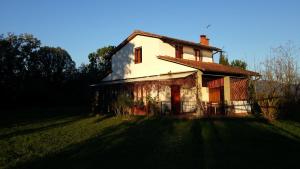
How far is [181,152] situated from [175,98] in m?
14.9

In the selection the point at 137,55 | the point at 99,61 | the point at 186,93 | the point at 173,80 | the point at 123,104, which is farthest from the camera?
the point at 99,61

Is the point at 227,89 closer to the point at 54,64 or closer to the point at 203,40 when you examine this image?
the point at 203,40

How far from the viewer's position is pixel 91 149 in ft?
30.4

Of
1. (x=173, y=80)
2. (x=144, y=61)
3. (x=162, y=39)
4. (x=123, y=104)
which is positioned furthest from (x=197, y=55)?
(x=123, y=104)

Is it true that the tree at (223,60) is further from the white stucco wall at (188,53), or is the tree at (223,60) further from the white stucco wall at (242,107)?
the white stucco wall at (242,107)

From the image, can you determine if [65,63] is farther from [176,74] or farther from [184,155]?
[184,155]

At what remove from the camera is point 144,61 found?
25.2 metres

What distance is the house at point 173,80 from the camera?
20938mm

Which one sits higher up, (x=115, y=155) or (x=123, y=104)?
(x=123, y=104)

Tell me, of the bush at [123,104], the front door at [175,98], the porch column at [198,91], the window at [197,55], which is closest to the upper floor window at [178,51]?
the window at [197,55]

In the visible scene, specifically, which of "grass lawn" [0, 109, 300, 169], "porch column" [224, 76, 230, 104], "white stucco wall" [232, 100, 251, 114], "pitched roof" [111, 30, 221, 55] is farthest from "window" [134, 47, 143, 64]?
"grass lawn" [0, 109, 300, 169]

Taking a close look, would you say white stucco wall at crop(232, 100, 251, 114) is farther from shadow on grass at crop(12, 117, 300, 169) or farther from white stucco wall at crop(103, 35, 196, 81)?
shadow on grass at crop(12, 117, 300, 169)

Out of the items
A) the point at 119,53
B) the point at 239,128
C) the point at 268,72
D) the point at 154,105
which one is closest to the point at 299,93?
the point at 268,72

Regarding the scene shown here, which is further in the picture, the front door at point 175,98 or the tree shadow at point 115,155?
the front door at point 175,98
